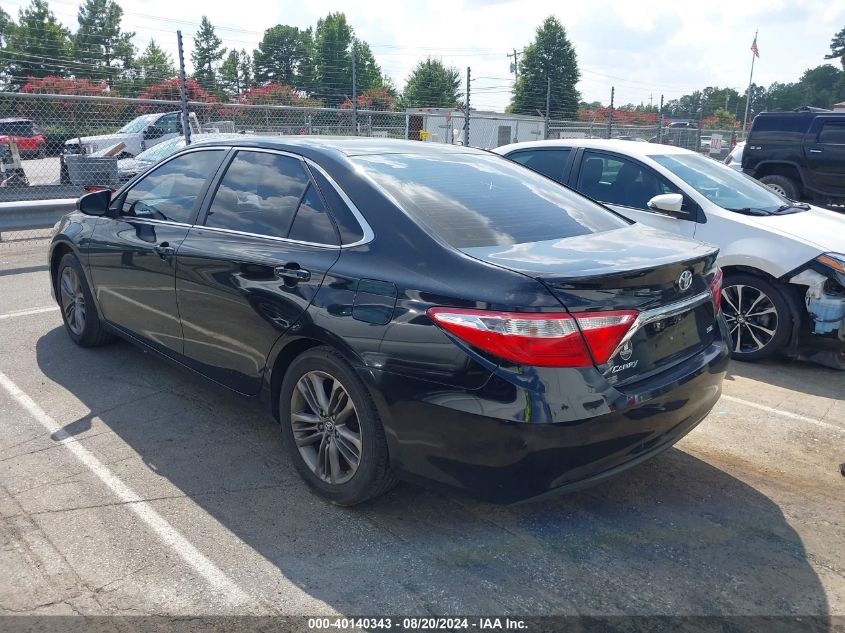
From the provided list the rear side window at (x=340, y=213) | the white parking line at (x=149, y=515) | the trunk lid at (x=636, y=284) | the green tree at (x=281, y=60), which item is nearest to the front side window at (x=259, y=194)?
the rear side window at (x=340, y=213)

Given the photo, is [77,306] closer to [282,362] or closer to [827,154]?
[282,362]

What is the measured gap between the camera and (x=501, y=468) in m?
2.65

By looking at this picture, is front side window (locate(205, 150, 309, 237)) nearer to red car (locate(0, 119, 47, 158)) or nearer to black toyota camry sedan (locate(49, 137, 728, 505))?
black toyota camry sedan (locate(49, 137, 728, 505))

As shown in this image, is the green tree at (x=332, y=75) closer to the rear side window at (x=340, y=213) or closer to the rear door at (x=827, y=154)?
the rear door at (x=827, y=154)

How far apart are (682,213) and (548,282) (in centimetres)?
365

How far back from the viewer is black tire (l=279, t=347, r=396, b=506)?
295cm

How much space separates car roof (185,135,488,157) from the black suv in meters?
10.7

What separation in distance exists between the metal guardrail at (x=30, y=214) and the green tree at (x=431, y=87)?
42975 millimetres

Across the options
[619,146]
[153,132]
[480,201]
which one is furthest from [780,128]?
[153,132]

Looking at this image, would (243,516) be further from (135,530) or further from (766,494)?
(766,494)

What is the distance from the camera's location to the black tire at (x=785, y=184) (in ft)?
42.3

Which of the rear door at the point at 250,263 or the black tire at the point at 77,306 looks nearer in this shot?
the rear door at the point at 250,263

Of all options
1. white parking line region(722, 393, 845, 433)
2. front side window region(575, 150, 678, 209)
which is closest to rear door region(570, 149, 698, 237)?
front side window region(575, 150, 678, 209)

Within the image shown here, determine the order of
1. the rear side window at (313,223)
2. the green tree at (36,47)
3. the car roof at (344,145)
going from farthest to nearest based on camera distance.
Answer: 1. the green tree at (36,47)
2. the car roof at (344,145)
3. the rear side window at (313,223)
